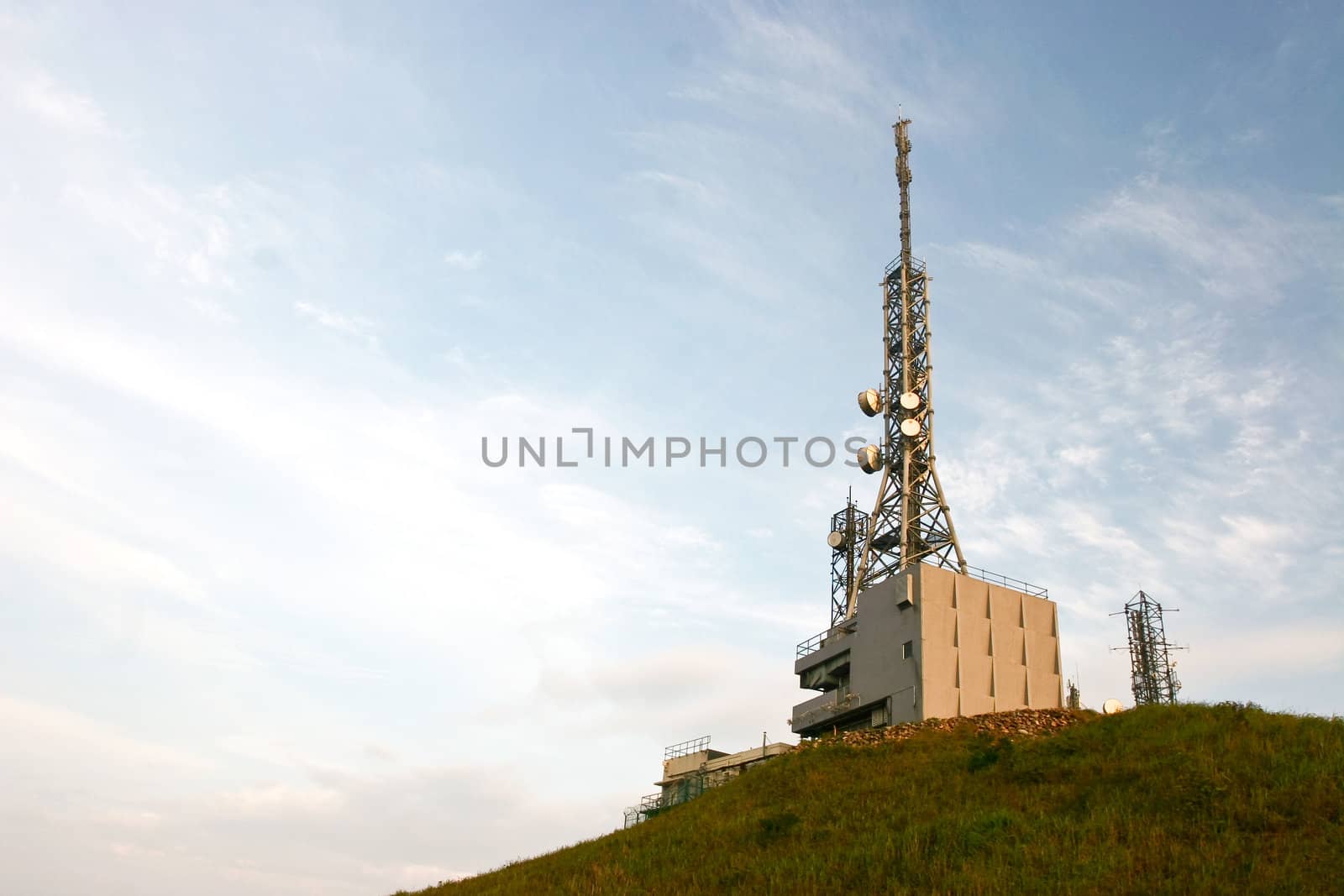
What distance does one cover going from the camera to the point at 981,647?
48719 mm

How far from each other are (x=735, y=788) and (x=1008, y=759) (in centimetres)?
1098

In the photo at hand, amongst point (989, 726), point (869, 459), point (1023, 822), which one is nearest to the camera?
point (1023, 822)

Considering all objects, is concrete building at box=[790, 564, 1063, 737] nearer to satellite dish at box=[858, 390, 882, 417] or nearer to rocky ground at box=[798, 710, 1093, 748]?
rocky ground at box=[798, 710, 1093, 748]

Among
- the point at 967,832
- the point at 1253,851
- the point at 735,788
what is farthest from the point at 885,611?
the point at 1253,851

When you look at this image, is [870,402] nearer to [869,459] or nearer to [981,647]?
[869,459]

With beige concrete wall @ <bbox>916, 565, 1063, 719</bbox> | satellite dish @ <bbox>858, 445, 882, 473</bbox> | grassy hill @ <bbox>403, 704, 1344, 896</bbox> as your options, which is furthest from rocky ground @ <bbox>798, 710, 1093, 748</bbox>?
satellite dish @ <bbox>858, 445, 882, 473</bbox>

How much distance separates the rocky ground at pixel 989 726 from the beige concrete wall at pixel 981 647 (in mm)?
1777

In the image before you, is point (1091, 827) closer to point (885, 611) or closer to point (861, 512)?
point (885, 611)

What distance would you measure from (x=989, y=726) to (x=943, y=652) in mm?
5220

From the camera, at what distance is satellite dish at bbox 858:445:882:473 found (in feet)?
195

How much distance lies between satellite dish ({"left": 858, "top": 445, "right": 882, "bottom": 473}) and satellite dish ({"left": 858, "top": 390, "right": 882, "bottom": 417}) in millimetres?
2033

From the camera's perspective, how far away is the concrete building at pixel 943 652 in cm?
4722

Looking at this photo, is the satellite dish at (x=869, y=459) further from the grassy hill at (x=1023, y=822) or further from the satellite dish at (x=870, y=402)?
the grassy hill at (x=1023, y=822)

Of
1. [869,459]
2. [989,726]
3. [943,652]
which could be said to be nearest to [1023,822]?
[989,726]
